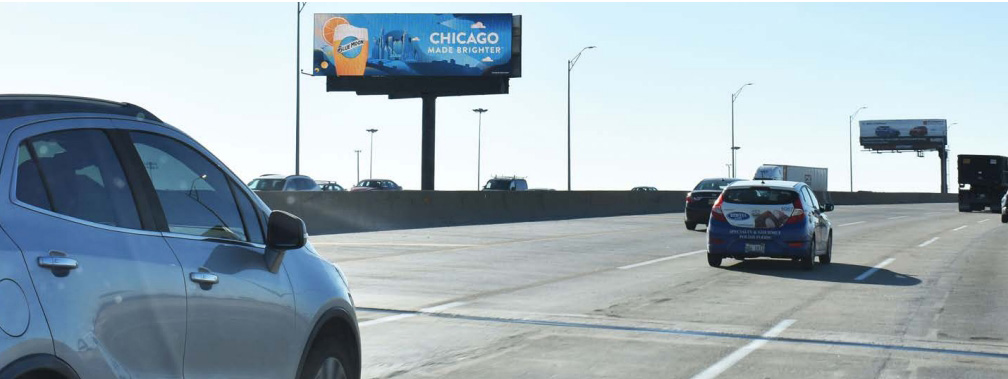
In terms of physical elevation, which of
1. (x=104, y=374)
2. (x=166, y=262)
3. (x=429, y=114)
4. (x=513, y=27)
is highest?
(x=513, y=27)

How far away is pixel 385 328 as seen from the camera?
11.5m

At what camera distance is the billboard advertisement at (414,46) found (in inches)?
2339

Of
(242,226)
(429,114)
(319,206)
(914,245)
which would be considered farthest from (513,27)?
(242,226)

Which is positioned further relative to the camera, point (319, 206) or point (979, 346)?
point (319, 206)

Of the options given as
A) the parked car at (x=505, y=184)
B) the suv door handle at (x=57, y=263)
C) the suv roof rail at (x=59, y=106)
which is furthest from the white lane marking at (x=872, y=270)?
the parked car at (x=505, y=184)

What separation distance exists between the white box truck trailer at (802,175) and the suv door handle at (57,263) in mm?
63904

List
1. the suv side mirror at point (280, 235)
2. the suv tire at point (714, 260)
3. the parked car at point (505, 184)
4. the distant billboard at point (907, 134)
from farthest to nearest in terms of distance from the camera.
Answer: the distant billboard at point (907, 134) → the parked car at point (505, 184) → the suv tire at point (714, 260) → the suv side mirror at point (280, 235)

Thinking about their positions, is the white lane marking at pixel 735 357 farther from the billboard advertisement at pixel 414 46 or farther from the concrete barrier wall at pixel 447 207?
the billboard advertisement at pixel 414 46

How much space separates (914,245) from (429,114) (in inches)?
1381

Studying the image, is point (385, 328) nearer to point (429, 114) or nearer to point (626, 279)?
point (626, 279)

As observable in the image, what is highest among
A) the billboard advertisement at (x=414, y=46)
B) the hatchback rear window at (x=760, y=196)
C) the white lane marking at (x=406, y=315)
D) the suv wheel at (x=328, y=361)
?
the billboard advertisement at (x=414, y=46)

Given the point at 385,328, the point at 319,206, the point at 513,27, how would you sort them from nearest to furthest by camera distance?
the point at 385,328, the point at 319,206, the point at 513,27

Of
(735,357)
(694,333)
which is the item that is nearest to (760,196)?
(694,333)

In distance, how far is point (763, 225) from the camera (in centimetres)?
1975
